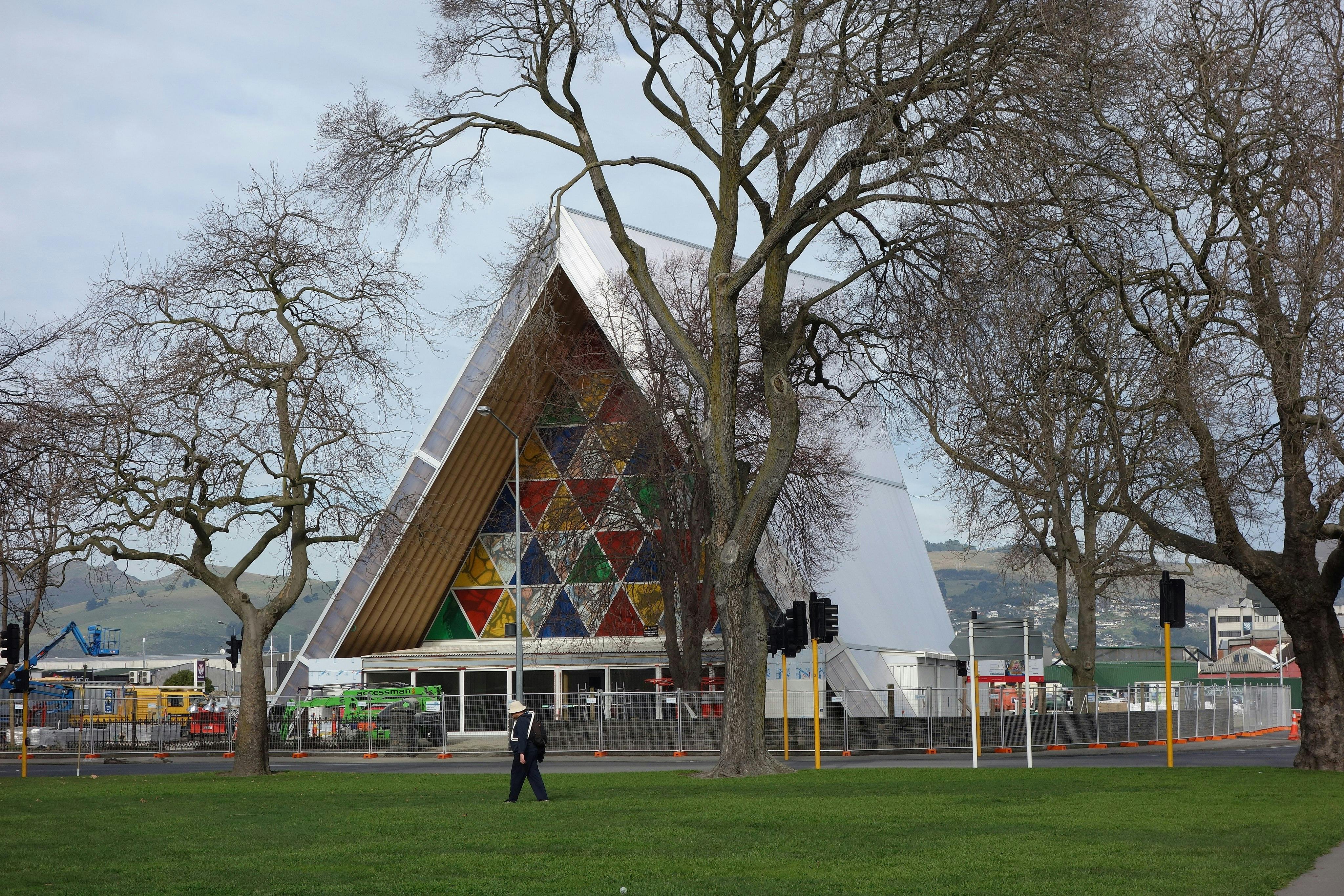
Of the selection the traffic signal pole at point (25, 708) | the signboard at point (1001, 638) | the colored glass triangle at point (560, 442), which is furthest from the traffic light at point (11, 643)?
the colored glass triangle at point (560, 442)

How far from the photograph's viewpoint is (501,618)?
143 ft

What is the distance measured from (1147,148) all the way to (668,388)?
1380 centimetres

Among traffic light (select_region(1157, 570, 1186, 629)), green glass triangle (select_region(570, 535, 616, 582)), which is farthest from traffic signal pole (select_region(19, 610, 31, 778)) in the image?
traffic light (select_region(1157, 570, 1186, 629))

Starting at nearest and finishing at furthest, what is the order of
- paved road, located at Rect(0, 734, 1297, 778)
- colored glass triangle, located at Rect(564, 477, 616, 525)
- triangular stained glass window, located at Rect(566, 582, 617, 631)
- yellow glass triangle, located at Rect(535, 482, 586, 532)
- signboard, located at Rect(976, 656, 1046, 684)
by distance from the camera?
paved road, located at Rect(0, 734, 1297, 778), colored glass triangle, located at Rect(564, 477, 616, 525), yellow glass triangle, located at Rect(535, 482, 586, 532), triangular stained glass window, located at Rect(566, 582, 617, 631), signboard, located at Rect(976, 656, 1046, 684)

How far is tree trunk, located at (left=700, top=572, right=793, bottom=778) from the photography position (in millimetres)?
20047

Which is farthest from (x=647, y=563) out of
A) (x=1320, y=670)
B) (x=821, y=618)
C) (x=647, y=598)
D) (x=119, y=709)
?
(x=1320, y=670)

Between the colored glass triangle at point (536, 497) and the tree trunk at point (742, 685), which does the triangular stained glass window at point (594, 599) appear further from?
the tree trunk at point (742, 685)

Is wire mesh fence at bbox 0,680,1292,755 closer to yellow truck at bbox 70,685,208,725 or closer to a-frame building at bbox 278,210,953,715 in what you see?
yellow truck at bbox 70,685,208,725

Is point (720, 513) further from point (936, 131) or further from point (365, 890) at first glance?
point (365, 890)

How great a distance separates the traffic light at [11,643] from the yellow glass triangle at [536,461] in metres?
18.7

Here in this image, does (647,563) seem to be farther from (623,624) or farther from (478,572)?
(478,572)

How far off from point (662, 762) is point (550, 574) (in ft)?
42.0

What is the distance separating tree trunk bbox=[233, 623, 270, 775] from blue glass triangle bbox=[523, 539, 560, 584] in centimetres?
1721

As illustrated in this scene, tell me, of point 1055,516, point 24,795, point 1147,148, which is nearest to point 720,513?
point 1147,148
